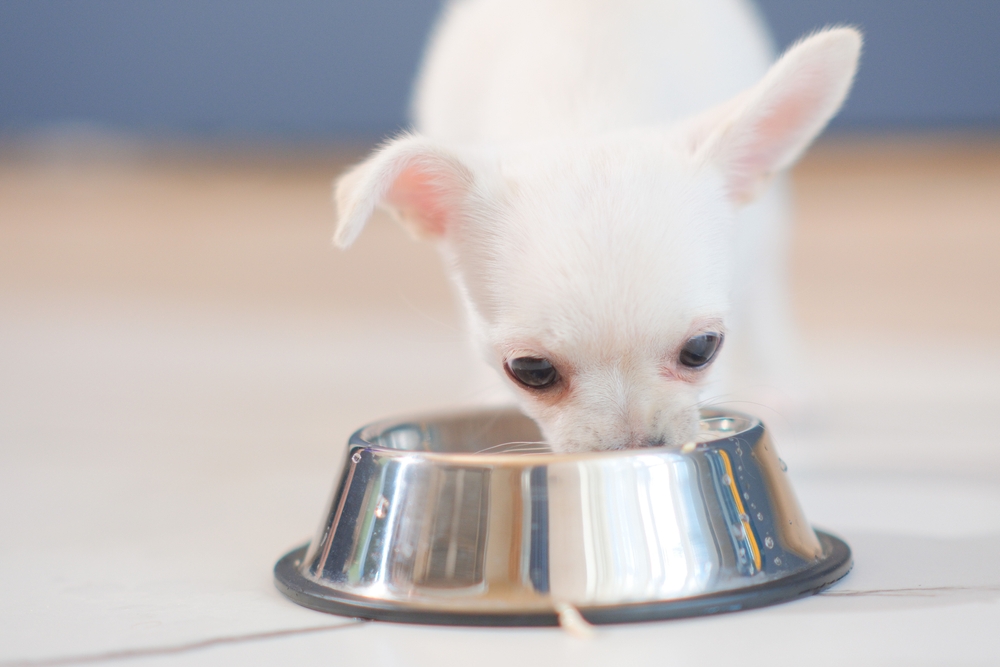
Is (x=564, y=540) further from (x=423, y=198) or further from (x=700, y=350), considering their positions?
(x=423, y=198)

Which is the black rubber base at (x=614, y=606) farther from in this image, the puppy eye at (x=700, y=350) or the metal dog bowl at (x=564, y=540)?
the puppy eye at (x=700, y=350)

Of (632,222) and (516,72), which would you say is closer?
(632,222)

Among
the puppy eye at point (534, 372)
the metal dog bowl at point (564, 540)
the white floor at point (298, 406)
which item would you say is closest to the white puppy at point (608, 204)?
the puppy eye at point (534, 372)

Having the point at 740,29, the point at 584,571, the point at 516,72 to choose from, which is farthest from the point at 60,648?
the point at 740,29

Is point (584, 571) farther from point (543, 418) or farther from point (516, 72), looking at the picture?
point (516, 72)

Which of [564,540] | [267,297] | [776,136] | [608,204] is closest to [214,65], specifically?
[267,297]

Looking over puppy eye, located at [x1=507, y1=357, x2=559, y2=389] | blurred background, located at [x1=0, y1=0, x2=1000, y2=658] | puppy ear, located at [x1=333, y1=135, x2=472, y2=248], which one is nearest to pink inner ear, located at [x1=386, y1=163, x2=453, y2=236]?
puppy ear, located at [x1=333, y1=135, x2=472, y2=248]
